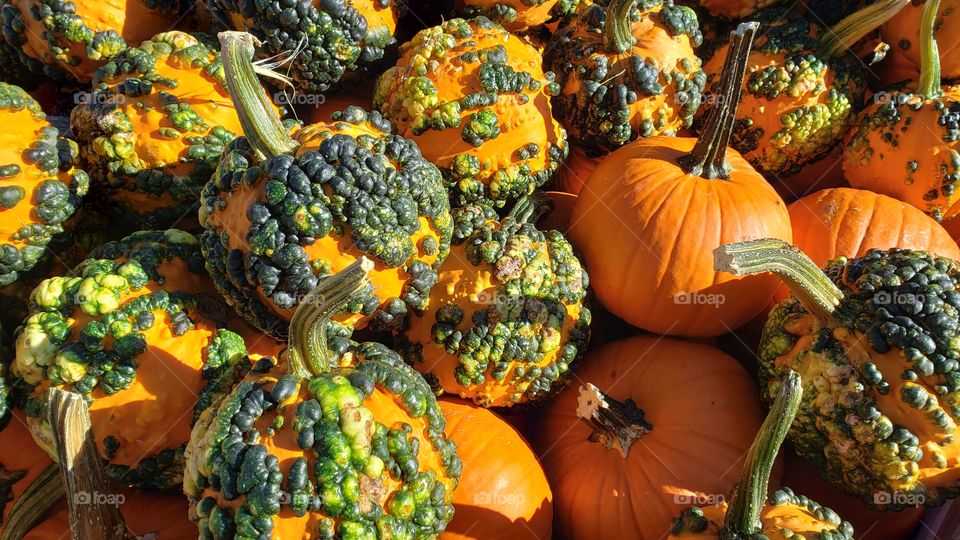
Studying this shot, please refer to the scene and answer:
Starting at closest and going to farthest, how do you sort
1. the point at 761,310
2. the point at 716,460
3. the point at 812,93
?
the point at 716,460
the point at 761,310
the point at 812,93

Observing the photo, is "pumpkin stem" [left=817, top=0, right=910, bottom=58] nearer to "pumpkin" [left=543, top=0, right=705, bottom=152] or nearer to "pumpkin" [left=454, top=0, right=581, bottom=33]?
"pumpkin" [left=543, top=0, right=705, bottom=152]

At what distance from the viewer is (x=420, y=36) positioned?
2830 mm

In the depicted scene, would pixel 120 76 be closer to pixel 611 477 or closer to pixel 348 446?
pixel 348 446

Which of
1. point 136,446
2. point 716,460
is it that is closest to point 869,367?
point 716,460

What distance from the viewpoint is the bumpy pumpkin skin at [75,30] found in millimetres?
2801

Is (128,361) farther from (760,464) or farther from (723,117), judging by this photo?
(723,117)

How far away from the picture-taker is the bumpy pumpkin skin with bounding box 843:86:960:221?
2.93 m

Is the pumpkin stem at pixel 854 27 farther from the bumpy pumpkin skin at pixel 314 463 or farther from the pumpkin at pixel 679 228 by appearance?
the bumpy pumpkin skin at pixel 314 463

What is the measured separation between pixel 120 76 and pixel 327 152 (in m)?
1.21

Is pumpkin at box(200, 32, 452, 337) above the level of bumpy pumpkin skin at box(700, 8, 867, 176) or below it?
below

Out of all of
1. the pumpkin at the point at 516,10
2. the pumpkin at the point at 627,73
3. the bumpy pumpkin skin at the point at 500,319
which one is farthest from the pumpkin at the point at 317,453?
the pumpkin at the point at 516,10

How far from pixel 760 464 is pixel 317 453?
1.23 metres

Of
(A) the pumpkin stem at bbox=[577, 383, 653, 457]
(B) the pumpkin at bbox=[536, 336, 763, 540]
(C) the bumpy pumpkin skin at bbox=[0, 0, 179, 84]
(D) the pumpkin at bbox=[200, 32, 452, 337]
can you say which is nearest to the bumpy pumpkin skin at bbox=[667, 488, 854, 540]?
(B) the pumpkin at bbox=[536, 336, 763, 540]

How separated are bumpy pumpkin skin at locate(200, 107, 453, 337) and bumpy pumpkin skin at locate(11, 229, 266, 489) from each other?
0.62 ft
